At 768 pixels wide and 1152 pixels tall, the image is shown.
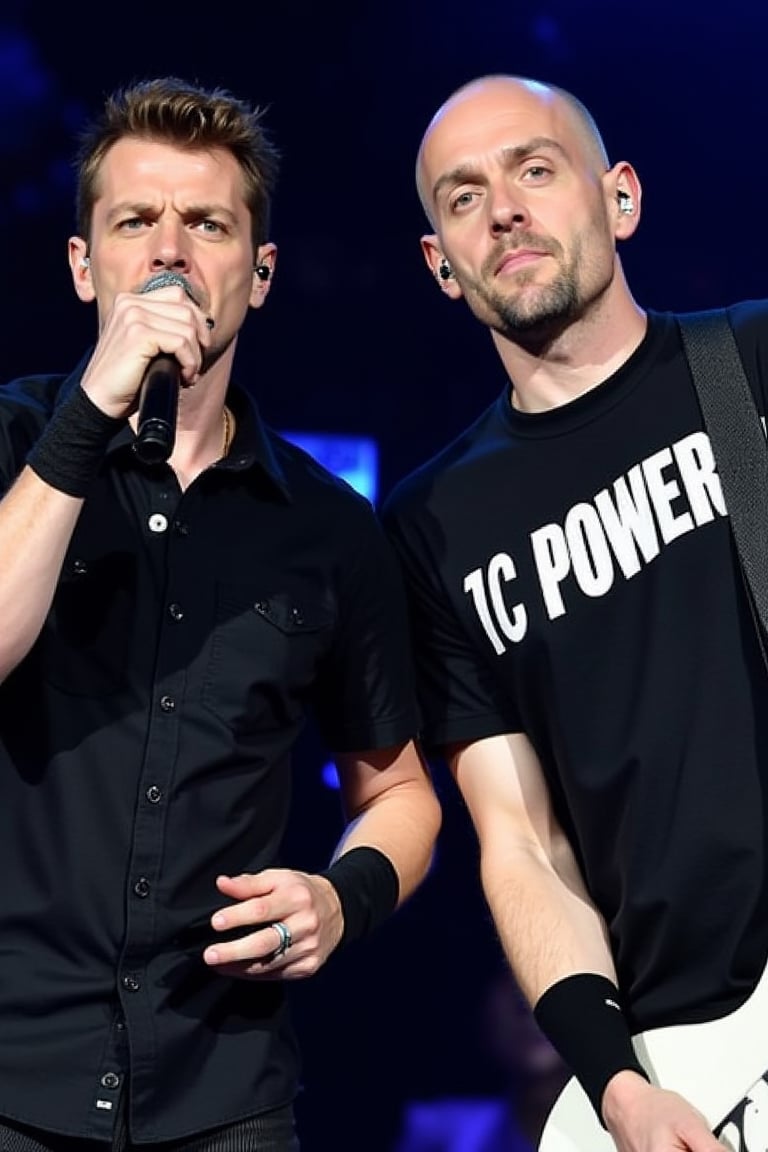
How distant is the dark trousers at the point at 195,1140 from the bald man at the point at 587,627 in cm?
37

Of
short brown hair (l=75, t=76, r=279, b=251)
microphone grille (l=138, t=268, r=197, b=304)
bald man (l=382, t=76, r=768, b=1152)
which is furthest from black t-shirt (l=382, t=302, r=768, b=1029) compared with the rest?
microphone grille (l=138, t=268, r=197, b=304)

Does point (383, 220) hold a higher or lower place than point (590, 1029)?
higher

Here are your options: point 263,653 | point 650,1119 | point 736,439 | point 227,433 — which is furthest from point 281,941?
point 736,439

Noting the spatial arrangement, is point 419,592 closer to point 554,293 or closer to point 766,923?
point 554,293

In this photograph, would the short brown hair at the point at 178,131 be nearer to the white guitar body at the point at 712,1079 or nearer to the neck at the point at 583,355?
the neck at the point at 583,355

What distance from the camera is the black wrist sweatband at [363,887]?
6.47 ft

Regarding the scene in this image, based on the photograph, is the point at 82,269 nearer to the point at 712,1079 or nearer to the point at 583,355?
the point at 583,355

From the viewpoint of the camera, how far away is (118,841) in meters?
1.87

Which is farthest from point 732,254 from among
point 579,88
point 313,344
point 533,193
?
point 533,193

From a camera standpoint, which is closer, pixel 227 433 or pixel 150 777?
pixel 150 777

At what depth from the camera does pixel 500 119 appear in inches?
A: 95.7

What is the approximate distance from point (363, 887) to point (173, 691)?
1.06ft

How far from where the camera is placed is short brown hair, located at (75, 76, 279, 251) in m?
2.20

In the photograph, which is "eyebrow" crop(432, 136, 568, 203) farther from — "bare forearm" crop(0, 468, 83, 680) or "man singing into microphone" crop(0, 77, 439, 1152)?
"bare forearm" crop(0, 468, 83, 680)
